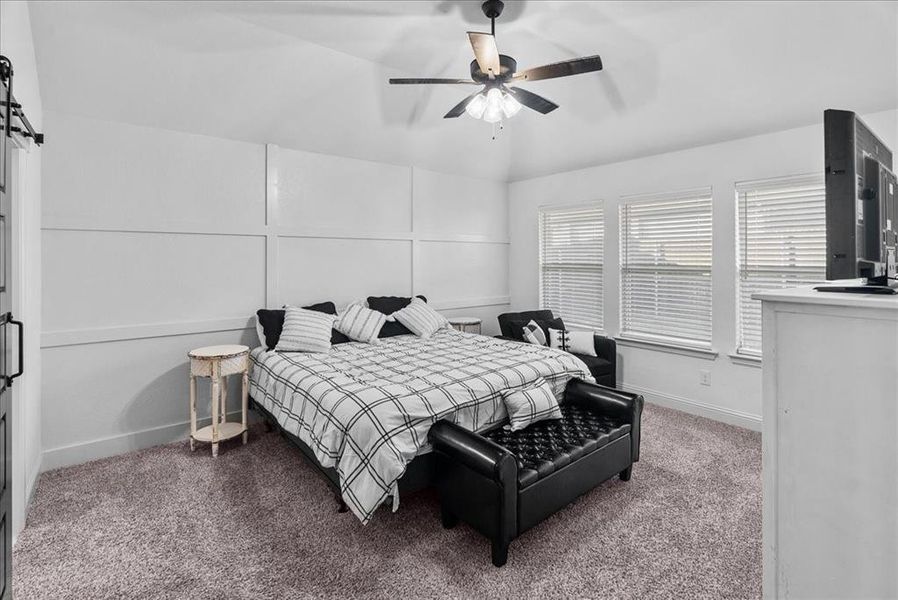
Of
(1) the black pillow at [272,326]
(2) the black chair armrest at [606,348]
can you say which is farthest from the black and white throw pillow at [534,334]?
(1) the black pillow at [272,326]

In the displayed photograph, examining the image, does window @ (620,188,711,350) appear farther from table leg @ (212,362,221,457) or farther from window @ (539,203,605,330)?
table leg @ (212,362,221,457)

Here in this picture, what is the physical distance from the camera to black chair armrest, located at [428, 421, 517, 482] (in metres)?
2.00

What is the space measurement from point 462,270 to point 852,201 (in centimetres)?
441

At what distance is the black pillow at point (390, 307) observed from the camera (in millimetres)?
4266

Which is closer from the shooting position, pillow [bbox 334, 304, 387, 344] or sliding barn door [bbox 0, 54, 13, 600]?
sliding barn door [bbox 0, 54, 13, 600]

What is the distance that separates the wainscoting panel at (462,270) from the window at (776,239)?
275 cm

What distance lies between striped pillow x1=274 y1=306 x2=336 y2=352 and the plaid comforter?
0.10 metres

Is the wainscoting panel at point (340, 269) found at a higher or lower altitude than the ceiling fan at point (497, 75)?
lower

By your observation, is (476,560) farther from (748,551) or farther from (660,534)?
(748,551)

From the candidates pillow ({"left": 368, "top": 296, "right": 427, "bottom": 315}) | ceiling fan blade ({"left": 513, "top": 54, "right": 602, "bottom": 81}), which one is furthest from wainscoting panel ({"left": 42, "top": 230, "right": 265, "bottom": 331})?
ceiling fan blade ({"left": 513, "top": 54, "right": 602, "bottom": 81})

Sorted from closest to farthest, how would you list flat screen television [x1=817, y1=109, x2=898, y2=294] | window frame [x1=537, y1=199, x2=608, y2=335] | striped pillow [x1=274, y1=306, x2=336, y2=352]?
flat screen television [x1=817, y1=109, x2=898, y2=294] < striped pillow [x1=274, y1=306, x2=336, y2=352] < window frame [x1=537, y1=199, x2=608, y2=335]

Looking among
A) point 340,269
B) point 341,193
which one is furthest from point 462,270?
point 341,193

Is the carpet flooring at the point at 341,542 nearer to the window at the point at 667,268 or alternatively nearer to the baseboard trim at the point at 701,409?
the baseboard trim at the point at 701,409

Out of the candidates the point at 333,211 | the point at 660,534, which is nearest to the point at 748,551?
the point at 660,534
